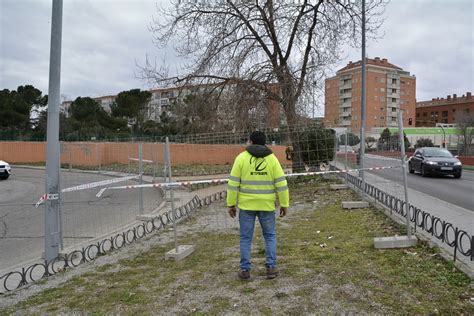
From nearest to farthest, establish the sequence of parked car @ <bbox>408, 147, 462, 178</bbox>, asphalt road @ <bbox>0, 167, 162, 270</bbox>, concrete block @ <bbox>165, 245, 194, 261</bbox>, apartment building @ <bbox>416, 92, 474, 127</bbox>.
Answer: concrete block @ <bbox>165, 245, 194, 261</bbox> → asphalt road @ <bbox>0, 167, 162, 270</bbox> → parked car @ <bbox>408, 147, 462, 178</bbox> → apartment building @ <bbox>416, 92, 474, 127</bbox>

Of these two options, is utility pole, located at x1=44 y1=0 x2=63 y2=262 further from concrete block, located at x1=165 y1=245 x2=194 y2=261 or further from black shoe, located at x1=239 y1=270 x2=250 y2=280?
black shoe, located at x1=239 y1=270 x2=250 y2=280

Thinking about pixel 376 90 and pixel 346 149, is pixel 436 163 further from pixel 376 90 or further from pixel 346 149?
pixel 376 90

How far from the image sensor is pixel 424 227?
6402mm

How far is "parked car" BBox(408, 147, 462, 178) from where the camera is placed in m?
18.4

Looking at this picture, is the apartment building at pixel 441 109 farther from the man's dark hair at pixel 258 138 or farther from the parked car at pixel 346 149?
the man's dark hair at pixel 258 138

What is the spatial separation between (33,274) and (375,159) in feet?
29.1

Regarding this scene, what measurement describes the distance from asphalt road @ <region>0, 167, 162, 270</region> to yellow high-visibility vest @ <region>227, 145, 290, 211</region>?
392 cm

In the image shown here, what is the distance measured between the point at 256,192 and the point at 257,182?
12 cm

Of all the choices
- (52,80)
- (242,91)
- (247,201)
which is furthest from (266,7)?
(247,201)

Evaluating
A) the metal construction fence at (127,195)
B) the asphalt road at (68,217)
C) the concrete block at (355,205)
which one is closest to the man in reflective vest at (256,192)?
the metal construction fence at (127,195)

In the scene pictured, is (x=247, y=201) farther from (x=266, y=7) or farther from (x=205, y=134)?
(x=266, y=7)

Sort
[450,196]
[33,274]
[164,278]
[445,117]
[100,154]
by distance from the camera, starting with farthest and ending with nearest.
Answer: [445,117]
[100,154]
[450,196]
[33,274]
[164,278]

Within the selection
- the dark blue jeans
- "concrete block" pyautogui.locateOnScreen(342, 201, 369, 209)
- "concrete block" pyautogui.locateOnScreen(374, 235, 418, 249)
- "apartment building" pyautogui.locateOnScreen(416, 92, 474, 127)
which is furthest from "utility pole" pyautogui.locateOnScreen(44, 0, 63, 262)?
"apartment building" pyautogui.locateOnScreen(416, 92, 474, 127)

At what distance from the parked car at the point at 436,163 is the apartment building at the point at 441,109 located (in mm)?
104214
